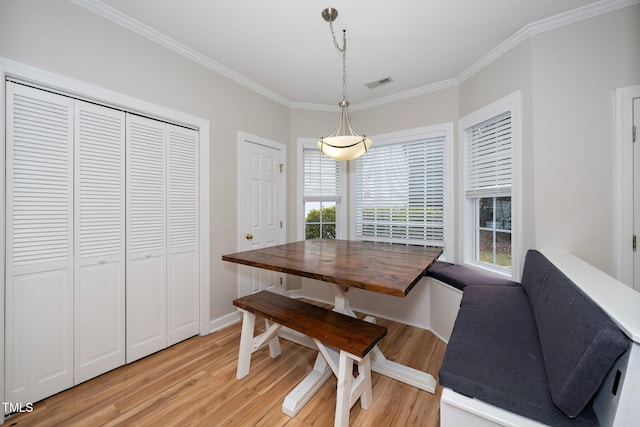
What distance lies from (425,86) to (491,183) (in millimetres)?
1372

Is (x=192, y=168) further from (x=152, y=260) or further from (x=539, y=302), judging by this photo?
(x=539, y=302)

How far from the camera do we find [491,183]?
94.0 inches

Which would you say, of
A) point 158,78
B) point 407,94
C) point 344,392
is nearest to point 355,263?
point 344,392

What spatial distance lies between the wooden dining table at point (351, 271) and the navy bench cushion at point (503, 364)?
1.17 ft

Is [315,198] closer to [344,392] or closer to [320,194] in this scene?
[320,194]

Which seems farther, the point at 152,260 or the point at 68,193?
the point at 152,260

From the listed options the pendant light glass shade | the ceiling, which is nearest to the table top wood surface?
the pendant light glass shade

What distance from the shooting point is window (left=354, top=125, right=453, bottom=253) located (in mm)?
2902

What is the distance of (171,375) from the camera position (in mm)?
1886

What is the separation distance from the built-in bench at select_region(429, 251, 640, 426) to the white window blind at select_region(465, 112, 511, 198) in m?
1.07

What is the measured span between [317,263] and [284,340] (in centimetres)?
118

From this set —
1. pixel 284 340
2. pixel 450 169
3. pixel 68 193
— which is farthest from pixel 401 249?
pixel 68 193

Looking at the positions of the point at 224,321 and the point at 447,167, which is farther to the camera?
the point at 447,167

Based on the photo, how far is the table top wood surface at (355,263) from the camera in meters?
1.33
